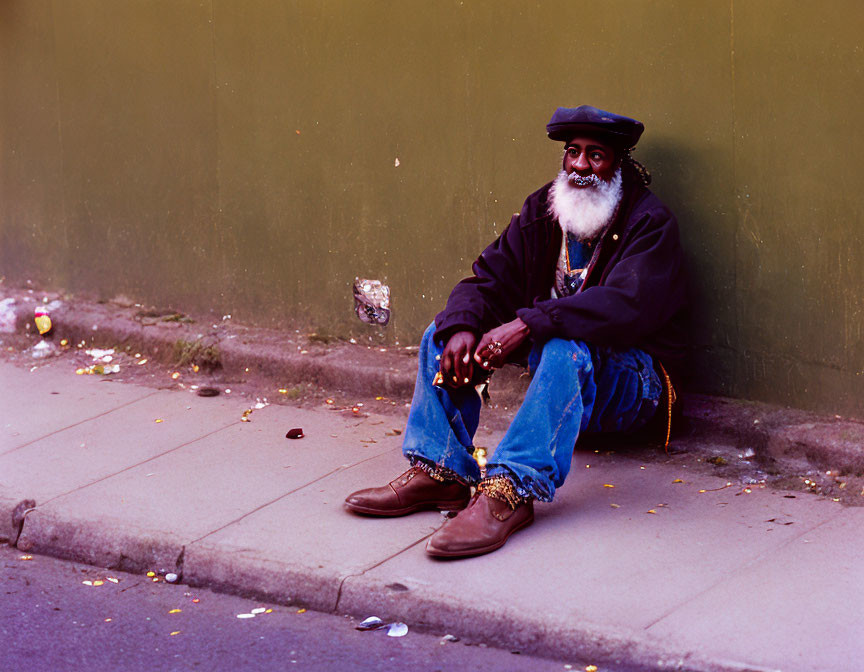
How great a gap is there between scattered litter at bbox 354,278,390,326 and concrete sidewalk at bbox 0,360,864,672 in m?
0.54

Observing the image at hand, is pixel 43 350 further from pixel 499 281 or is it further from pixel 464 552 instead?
pixel 464 552

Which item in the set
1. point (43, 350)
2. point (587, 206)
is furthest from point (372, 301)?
point (43, 350)

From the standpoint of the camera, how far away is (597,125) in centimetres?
430

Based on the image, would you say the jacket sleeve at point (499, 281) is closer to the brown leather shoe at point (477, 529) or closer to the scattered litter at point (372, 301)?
the brown leather shoe at point (477, 529)

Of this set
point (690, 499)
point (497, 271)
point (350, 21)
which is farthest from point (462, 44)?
point (690, 499)

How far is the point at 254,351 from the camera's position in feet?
19.4

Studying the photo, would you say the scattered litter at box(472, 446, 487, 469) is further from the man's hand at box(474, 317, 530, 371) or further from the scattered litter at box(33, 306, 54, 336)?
the scattered litter at box(33, 306, 54, 336)

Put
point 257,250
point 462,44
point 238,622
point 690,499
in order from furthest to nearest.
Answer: point 257,250 → point 462,44 → point 690,499 → point 238,622

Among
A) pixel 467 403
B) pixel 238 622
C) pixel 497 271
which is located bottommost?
pixel 238 622

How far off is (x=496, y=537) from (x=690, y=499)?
75 cm

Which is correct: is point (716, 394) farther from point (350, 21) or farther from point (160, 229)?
point (160, 229)

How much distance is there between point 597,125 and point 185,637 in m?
2.21

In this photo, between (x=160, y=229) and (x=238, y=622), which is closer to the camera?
(x=238, y=622)

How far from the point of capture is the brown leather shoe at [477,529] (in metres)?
3.82
